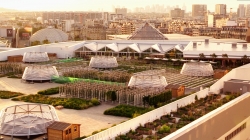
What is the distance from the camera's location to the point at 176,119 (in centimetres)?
1039

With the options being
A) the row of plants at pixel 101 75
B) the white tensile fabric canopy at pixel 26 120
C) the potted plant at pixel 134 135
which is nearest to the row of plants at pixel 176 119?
the potted plant at pixel 134 135

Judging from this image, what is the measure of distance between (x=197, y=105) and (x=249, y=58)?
1227 cm

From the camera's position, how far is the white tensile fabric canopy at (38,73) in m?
17.5

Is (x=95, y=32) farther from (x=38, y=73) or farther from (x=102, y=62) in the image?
(x=38, y=73)

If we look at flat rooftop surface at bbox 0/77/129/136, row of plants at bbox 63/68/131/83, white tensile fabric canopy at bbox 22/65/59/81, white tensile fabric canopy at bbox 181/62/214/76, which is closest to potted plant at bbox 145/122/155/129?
flat rooftop surface at bbox 0/77/129/136

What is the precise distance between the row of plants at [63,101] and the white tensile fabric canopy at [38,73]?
3165 mm

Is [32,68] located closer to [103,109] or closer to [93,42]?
[103,109]

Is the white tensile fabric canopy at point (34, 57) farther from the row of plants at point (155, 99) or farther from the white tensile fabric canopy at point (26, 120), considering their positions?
the white tensile fabric canopy at point (26, 120)

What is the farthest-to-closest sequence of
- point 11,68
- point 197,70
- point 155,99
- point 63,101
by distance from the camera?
1. point 11,68
2. point 197,70
3. point 63,101
4. point 155,99

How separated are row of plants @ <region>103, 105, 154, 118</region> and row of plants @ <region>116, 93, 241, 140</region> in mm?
1132

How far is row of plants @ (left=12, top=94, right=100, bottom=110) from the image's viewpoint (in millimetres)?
12555

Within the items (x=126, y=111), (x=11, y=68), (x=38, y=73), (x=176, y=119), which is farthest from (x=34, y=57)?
(x=176, y=119)

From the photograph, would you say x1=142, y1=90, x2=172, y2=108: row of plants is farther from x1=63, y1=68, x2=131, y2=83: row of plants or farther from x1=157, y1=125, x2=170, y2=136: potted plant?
x1=63, y1=68, x2=131, y2=83: row of plants

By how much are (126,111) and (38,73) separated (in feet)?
22.7
